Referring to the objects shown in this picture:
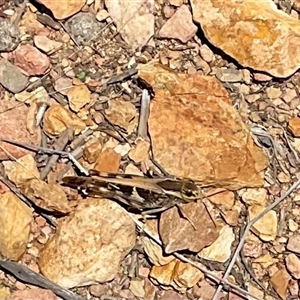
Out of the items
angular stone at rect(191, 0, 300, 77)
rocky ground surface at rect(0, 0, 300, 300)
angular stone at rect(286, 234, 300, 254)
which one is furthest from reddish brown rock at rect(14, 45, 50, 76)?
angular stone at rect(286, 234, 300, 254)

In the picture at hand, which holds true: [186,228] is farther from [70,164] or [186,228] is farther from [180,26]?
[180,26]

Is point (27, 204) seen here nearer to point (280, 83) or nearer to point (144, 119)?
point (144, 119)

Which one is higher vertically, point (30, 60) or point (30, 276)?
point (30, 60)

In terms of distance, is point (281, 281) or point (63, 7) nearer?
point (63, 7)

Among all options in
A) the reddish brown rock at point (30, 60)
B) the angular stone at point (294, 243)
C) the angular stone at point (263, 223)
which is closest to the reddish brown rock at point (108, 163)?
the reddish brown rock at point (30, 60)

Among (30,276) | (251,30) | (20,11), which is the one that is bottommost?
(30,276)

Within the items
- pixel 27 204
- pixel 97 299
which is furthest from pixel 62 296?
pixel 27 204

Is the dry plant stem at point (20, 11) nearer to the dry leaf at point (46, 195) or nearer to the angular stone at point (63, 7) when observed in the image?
the angular stone at point (63, 7)

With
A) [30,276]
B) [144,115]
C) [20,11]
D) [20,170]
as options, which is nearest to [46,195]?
[20,170]
